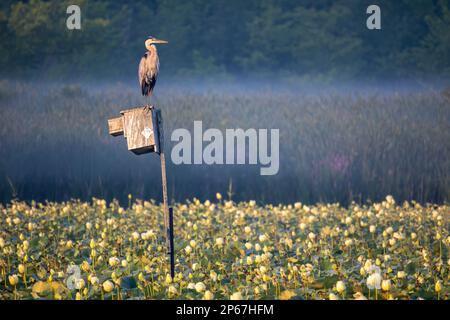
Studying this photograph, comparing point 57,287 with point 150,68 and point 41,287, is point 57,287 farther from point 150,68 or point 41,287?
point 150,68

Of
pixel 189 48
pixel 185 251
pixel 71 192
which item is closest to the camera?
pixel 185 251

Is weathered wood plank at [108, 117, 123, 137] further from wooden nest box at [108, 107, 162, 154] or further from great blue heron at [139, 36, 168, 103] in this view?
great blue heron at [139, 36, 168, 103]

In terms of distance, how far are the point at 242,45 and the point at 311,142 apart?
71.3 ft

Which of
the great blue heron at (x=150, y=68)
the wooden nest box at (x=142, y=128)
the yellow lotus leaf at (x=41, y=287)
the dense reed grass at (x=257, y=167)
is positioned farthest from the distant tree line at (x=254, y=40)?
the yellow lotus leaf at (x=41, y=287)

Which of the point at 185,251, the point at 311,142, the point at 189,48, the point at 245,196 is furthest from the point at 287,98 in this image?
the point at 189,48

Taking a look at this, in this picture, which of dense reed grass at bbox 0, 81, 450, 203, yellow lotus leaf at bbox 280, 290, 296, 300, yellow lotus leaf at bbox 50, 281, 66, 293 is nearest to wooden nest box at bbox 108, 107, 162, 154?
yellow lotus leaf at bbox 50, 281, 66, 293

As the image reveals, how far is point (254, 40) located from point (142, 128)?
28038 mm

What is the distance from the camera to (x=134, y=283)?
6164mm

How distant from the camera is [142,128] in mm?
6512

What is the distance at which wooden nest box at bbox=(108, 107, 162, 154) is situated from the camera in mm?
6480

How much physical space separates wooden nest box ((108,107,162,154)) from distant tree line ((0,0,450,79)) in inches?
904

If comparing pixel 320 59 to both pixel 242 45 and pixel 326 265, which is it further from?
pixel 326 265

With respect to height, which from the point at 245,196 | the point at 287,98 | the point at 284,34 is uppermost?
the point at 284,34

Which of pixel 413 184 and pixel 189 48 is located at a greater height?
pixel 189 48
